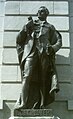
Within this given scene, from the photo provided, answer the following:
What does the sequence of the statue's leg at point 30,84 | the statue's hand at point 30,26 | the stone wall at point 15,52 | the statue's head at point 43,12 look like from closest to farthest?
the statue's leg at point 30,84 → the statue's hand at point 30,26 → the statue's head at point 43,12 → the stone wall at point 15,52

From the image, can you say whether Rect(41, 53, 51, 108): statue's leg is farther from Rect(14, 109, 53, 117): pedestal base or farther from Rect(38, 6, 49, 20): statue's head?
Rect(38, 6, 49, 20): statue's head

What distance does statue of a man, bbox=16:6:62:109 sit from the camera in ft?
26.6

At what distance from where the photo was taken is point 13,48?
9.35m

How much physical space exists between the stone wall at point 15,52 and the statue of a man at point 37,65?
0.66 meters

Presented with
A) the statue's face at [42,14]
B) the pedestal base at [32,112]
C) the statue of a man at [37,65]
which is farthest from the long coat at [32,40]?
the pedestal base at [32,112]

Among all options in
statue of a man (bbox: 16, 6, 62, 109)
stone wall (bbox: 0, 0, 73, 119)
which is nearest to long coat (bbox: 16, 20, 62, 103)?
statue of a man (bbox: 16, 6, 62, 109)

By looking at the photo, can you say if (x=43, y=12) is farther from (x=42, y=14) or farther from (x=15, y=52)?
(x=15, y=52)

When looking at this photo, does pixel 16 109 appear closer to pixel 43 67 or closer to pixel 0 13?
pixel 43 67

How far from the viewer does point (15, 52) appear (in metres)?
9.30

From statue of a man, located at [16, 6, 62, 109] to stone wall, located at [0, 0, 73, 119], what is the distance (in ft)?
2.17

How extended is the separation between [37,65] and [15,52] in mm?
1154

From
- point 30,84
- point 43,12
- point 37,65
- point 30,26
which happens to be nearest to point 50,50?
point 37,65

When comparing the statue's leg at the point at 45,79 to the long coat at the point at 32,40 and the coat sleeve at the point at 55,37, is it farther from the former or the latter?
the coat sleeve at the point at 55,37

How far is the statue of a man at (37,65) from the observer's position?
8117mm
